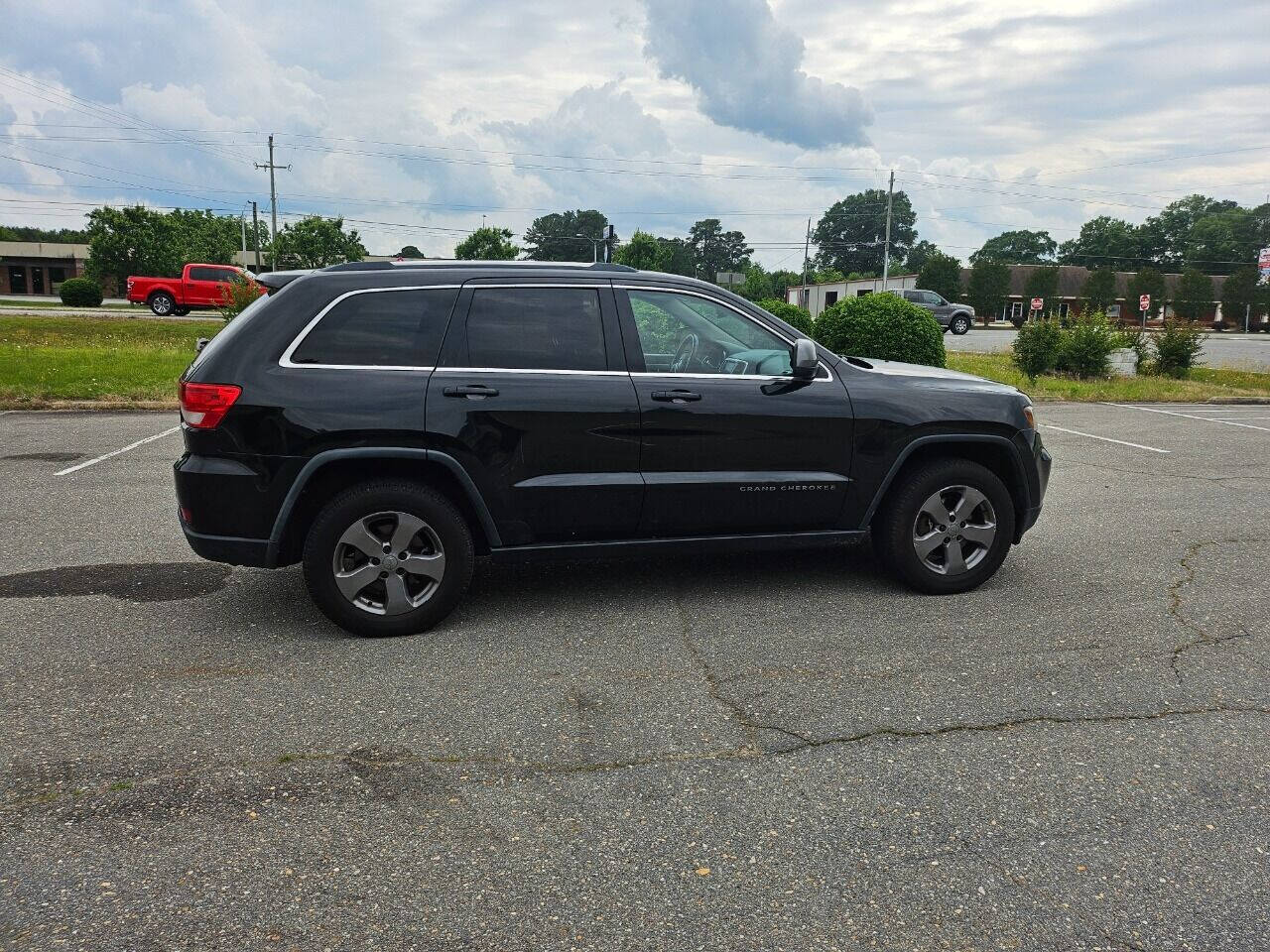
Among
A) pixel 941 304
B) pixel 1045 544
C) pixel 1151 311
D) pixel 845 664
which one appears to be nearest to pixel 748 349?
pixel 845 664

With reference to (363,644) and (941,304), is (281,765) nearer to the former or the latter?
(363,644)

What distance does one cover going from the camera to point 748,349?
5121mm

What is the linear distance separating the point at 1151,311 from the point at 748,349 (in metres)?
75.7

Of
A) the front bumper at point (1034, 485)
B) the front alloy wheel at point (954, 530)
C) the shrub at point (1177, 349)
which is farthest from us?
the shrub at point (1177, 349)

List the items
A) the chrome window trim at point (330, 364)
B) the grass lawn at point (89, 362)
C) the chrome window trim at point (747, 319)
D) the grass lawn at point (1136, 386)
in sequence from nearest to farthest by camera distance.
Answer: the chrome window trim at point (330, 364) < the chrome window trim at point (747, 319) < the grass lawn at point (89, 362) < the grass lawn at point (1136, 386)

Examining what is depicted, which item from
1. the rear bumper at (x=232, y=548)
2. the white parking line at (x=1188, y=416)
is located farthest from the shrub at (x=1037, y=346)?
the rear bumper at (x=232, y=548)

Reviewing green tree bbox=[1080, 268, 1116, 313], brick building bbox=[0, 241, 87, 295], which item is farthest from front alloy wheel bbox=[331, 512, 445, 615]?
brick building bbox=[0, 241, 87, 295]

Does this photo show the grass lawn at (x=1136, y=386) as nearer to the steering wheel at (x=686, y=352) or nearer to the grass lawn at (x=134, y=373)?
the grass lawn at (x=134, y=373)

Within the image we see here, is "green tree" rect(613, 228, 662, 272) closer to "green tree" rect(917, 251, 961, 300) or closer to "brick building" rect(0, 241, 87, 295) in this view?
"green tree" rect(917, 251, 961, 300)

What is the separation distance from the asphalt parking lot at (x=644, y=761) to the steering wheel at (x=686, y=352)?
→ 1279 mm

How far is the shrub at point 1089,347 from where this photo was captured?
1825 centimetres

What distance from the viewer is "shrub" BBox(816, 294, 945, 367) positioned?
13.5 meters

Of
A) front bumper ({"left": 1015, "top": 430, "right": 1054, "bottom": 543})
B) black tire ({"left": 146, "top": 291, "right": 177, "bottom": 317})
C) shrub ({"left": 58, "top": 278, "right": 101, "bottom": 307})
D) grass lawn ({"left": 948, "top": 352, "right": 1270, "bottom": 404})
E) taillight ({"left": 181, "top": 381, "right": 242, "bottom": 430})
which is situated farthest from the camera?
shrub ({"left": 58, "top": 278, "right": 101, "bottom": 307})

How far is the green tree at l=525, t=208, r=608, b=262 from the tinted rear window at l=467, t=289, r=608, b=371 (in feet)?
372
